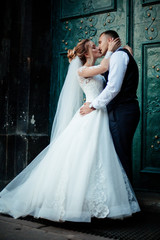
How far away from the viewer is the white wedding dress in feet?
9.66

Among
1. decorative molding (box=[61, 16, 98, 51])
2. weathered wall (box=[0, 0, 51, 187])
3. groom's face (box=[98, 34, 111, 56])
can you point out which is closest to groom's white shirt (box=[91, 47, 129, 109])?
groom's face (box=[98, 34, 111, 56])

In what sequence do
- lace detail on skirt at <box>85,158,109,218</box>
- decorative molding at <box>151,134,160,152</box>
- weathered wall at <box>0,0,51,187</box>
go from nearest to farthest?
1. lace detail on skirt at <box>85,158,109,218</box>
2. decorative molding at <box>151,134,160,152</box>
3. weathered wall at <box>0,0,51,187</box>

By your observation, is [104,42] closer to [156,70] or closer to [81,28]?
[156,70]

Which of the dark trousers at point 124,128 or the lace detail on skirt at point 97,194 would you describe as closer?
the lace detail on skirt at point 97,194

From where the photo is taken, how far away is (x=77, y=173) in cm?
310

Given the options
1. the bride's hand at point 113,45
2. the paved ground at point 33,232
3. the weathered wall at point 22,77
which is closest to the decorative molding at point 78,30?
the weathered wall at point 22,77

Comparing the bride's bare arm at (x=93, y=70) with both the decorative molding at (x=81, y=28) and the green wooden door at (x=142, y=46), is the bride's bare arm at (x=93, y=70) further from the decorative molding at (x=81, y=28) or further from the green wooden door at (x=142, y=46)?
the decorative molding at (x=81, y=28)

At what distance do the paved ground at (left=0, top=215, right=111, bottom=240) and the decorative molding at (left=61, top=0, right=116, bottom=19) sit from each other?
3.28 meters

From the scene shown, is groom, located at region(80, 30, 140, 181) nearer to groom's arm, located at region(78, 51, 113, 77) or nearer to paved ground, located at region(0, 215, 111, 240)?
groom's arm, located at region(78, 51, 113, 77)

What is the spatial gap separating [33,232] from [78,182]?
0.63 meters

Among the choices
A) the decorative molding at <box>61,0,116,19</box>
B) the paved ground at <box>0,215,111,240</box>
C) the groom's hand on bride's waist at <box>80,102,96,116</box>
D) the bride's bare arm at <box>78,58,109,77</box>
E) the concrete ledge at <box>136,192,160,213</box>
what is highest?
the decorative molding at <box>61,0,116,19</box>

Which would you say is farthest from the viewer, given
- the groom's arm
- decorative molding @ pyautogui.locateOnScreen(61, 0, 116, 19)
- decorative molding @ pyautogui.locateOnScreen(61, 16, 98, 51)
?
decorative molding @ pyautogui.locateOnScreen(61, 16, 98, 51)

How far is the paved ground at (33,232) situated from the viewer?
8.82ft

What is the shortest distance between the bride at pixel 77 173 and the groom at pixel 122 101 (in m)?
0.10
